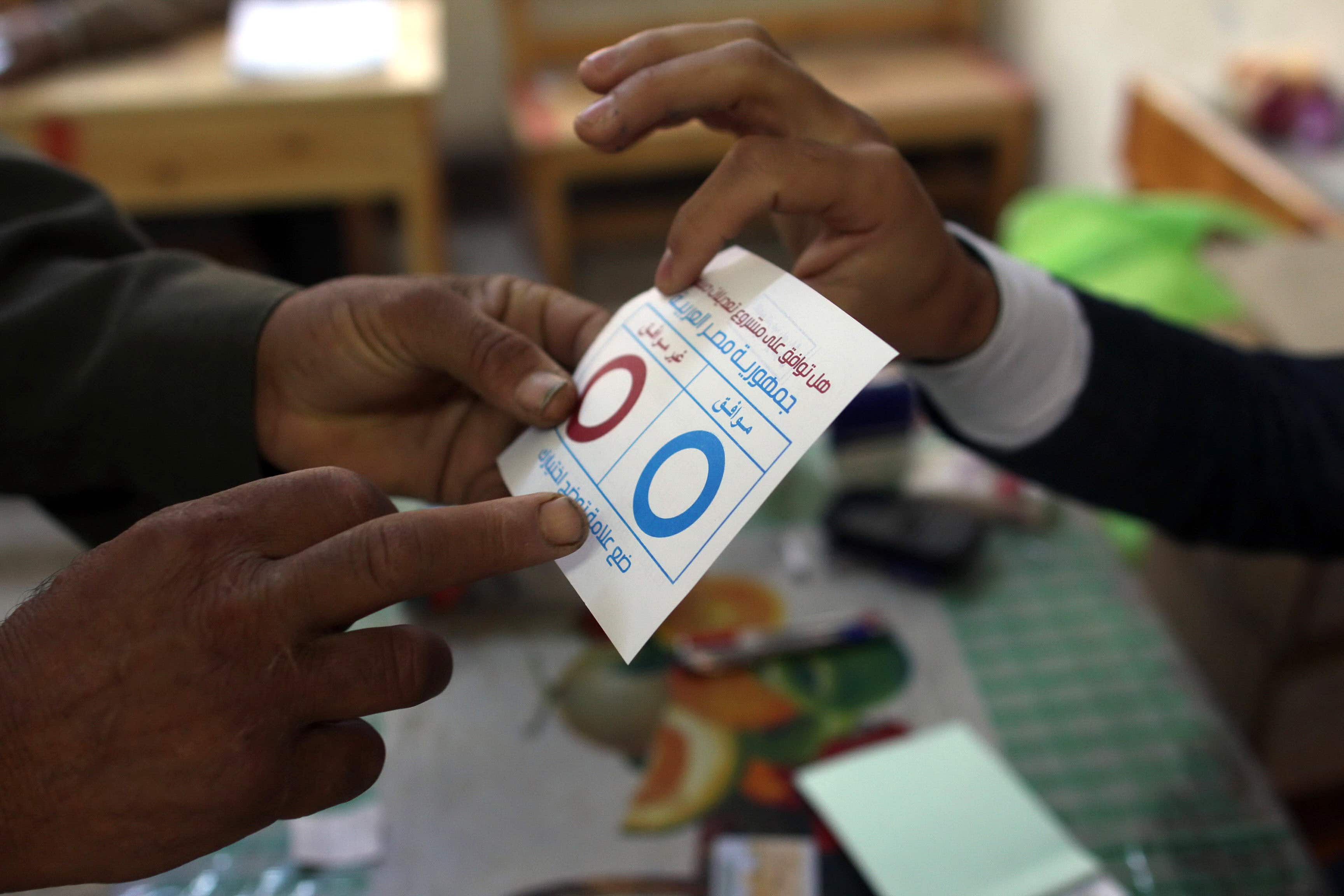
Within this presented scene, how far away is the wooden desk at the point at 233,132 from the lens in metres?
1.78

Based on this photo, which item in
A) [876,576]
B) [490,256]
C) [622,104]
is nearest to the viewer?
[622,104]

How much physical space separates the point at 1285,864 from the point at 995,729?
8.0 inches

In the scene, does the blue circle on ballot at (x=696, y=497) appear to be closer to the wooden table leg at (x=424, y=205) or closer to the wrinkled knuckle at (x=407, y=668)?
the wrinkled knuckle at (x=407, y=668)

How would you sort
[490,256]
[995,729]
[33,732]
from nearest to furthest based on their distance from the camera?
[33,732] → [995,729] → [490,256]

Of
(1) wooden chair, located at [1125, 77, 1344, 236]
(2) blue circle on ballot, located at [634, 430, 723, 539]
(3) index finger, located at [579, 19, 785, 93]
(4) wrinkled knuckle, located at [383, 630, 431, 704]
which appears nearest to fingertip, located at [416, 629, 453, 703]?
(4) wrinkled knuckle, located at [383, 630, 431, 704]

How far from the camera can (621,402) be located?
0.51 metres

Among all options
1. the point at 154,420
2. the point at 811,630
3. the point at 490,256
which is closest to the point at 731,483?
the point at 154,420

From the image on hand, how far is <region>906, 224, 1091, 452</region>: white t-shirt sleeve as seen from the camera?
26.2 inches

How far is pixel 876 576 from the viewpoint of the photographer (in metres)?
0.95

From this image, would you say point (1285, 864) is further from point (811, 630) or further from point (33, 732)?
point (33, 732)

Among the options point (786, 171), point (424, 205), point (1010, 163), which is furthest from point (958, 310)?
point (1010, 163)

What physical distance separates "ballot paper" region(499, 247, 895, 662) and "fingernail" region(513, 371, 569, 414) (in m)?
0.02

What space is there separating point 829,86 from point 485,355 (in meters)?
1.81

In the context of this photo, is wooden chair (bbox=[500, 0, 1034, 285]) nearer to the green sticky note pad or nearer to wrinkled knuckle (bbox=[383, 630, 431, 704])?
the green sticky note pad
